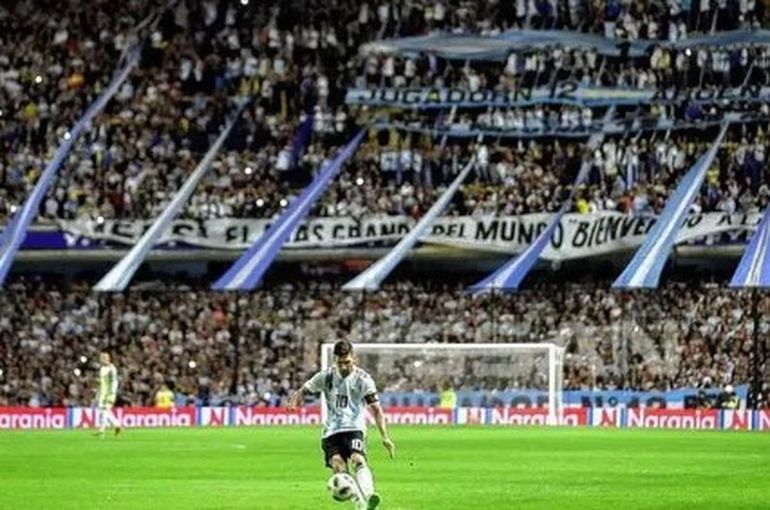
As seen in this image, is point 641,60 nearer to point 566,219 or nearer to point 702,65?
point 702,65

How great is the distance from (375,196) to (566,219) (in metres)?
6.24

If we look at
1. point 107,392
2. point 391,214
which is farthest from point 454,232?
point 107,392

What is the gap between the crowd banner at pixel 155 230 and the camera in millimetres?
62125

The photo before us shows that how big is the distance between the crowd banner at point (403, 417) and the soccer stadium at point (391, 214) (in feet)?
0.32

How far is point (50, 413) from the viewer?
5916 cm

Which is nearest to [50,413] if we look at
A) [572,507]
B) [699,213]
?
[699,213]

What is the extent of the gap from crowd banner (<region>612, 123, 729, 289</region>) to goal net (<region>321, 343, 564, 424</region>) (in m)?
3.36

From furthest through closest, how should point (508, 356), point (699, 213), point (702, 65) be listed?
point (702, 65)
point (699, 213)
point (508, 356)

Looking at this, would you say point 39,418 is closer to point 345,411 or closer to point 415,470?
point 415,470

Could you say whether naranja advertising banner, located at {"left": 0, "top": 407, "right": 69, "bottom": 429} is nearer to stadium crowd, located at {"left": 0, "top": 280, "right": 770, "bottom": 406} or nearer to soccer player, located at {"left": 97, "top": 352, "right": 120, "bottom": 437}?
stadium crowd, located at {"left": 0, "top": 280, "right": 770, "bottom": 406}

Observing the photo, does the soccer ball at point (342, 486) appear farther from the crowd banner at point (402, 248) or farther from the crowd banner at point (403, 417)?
the crowd banner at point (402, 248)

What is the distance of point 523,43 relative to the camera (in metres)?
67.6

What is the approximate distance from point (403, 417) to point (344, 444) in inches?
1458

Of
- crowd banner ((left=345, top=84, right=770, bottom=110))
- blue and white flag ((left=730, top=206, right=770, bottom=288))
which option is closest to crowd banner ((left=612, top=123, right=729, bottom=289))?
blue and white flag ((left=730, top=206, right=770, bottom=288))
